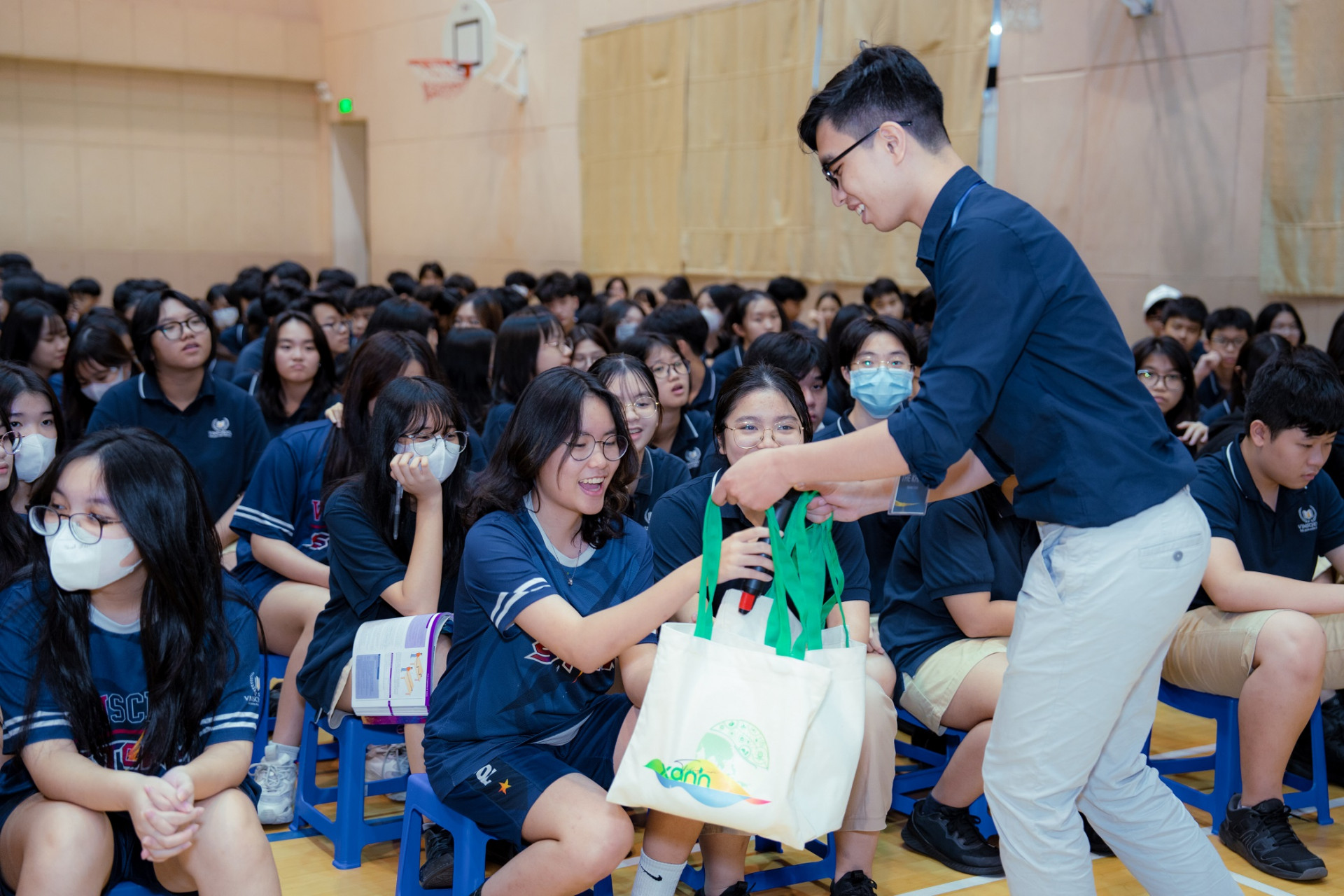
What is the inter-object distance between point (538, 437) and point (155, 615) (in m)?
0.78

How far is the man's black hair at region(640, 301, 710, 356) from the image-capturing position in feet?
17.5

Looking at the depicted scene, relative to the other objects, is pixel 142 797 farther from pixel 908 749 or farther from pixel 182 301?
pixel 182 301

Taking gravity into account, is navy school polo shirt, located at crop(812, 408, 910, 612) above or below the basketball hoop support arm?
below

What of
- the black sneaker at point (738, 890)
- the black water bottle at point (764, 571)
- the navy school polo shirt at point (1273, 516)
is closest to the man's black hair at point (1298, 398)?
the navy school polo shirt at point (1273, 516)

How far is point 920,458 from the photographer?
1934 mm

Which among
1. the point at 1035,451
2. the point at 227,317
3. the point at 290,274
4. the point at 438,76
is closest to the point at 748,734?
the point at 1035,451

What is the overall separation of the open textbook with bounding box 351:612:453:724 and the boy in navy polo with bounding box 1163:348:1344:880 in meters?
1.95

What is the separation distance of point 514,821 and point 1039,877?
3.12 ft

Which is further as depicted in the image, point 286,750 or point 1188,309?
point 1188,309

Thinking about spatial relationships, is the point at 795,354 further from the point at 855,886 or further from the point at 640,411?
the point at 855,886

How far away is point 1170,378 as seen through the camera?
4688 millimetres

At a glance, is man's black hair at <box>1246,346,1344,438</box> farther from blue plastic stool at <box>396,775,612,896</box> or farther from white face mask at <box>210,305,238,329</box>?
white face mask at <box>210,305,238,329</box>

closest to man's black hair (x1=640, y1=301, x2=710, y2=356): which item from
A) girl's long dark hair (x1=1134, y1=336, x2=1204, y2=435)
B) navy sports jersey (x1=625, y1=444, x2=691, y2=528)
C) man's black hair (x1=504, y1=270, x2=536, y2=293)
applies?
navy sports jersey (x1=625, y1=444, x2=691, y2=528)

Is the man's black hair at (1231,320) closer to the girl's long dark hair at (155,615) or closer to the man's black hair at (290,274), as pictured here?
the girl's long dark hair at (155,615)
